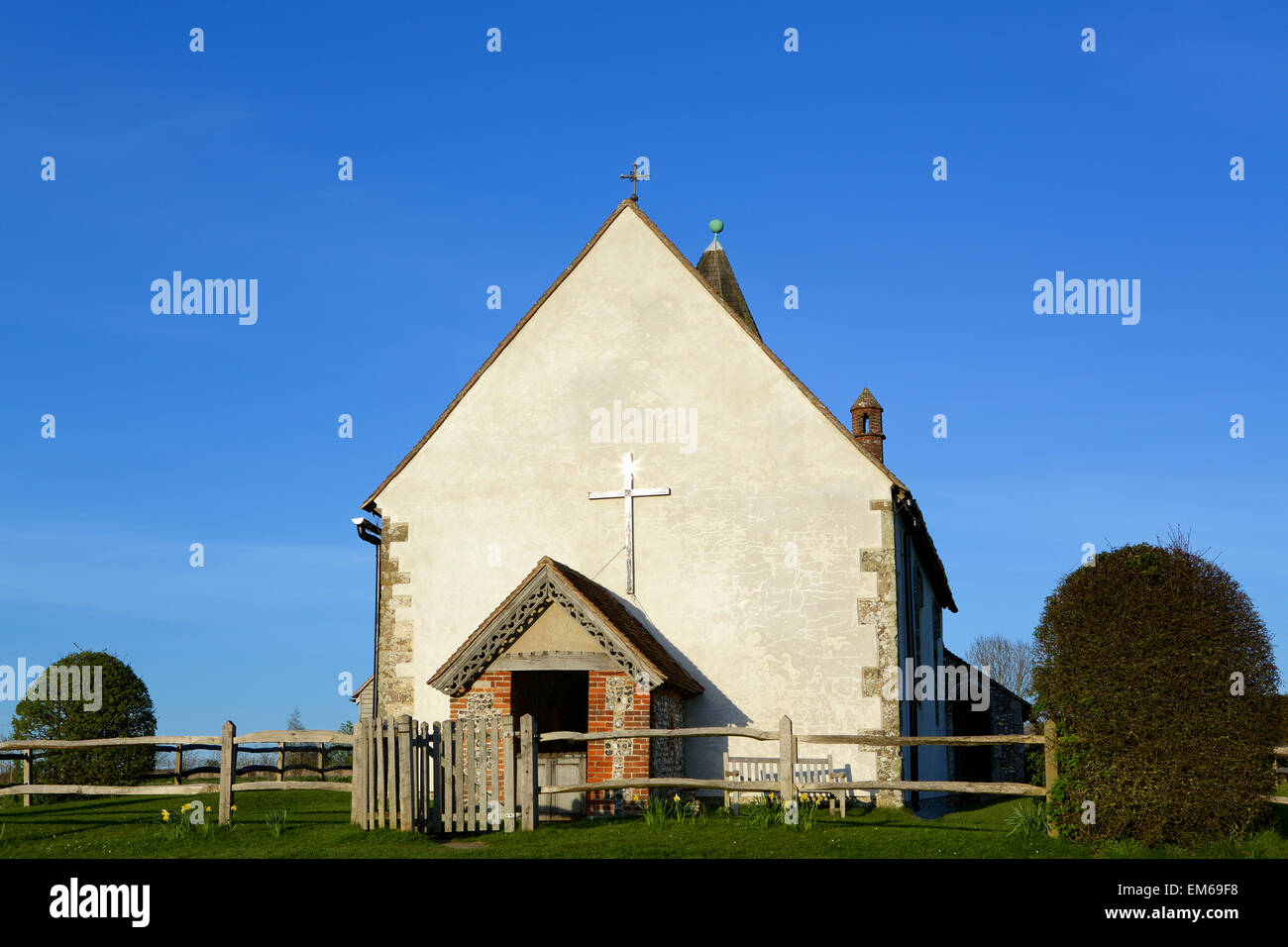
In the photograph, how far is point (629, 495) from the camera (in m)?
21.9

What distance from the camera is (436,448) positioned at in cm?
2317

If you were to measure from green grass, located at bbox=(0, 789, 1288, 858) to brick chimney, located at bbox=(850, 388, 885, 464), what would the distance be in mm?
9101

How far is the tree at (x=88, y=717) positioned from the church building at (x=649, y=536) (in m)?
5.93

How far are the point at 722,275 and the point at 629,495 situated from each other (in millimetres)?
8646

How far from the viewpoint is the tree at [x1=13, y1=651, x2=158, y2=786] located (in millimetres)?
23672

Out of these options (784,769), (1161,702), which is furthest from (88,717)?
(1161,702)

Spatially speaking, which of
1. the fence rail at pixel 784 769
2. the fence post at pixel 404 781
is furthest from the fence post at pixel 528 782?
the fence post at pixel 404 781

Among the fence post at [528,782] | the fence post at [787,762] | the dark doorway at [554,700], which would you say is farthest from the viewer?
the dark doorway at [554,700]

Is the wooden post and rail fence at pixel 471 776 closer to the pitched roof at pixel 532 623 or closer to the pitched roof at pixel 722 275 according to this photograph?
the pitched roof at pixel 532 623

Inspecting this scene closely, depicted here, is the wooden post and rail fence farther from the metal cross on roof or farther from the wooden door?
the metal cross on roof

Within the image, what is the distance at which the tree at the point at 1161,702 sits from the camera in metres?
14.1

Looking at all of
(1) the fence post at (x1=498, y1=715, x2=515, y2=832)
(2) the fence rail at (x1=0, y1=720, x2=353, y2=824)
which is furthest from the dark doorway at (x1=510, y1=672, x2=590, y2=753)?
(1) the fence post at (x1=498, y1=715, x2=515, y2=832)
